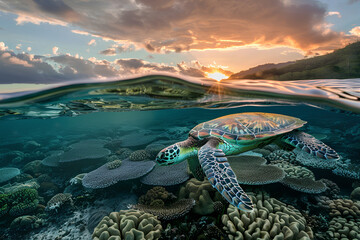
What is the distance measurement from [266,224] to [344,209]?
277 centimetres

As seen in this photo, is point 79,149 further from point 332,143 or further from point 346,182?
point 332,143

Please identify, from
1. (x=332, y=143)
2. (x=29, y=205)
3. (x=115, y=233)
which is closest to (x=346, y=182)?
(x=332, y=143)

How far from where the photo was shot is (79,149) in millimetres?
12133

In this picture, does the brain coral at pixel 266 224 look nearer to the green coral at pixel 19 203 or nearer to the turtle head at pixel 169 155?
the turtle head at pixel 169 155

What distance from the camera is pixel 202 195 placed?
172 inches

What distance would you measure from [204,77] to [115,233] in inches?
289

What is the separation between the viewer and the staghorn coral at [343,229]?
12.5 ft

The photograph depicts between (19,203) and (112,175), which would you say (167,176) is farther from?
(19,203)

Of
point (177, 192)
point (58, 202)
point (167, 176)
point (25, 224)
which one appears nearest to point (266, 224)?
A: point (177, 192)

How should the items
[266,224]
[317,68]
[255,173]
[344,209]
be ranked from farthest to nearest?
1. [317,68]
2. [255,173]
3. [344,209]
4. [266,224]

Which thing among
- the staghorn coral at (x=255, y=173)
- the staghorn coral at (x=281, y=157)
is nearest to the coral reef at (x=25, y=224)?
the staghorn coral at (x=255, y=173)

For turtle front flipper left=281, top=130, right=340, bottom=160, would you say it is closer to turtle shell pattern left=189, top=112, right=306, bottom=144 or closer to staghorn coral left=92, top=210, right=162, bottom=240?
turtle shell pattern left=189, top=112, right=306, bottom=144

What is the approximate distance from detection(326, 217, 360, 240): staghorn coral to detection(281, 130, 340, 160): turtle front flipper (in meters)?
1.62

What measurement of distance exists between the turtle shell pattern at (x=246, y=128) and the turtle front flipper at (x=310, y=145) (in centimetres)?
31
